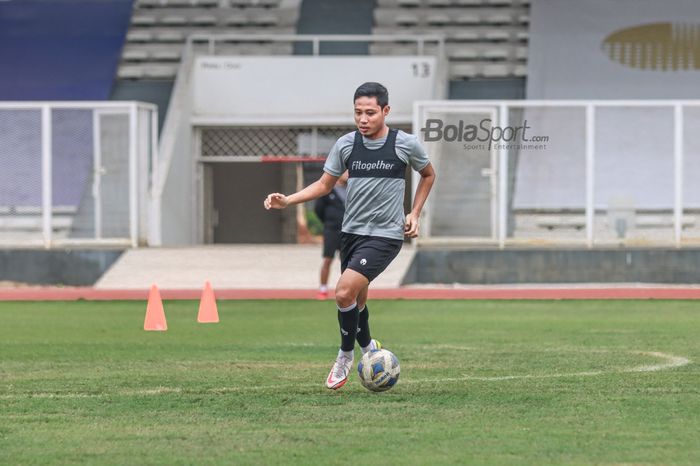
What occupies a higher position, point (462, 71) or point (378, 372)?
point (462, 71)

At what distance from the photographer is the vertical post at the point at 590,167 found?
23.8 metres

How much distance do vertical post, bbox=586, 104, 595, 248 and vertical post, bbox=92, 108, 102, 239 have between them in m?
8.39

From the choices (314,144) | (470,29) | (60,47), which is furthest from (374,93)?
(60,47)

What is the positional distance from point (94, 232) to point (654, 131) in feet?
31.9

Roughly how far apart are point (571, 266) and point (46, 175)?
9.15 meters

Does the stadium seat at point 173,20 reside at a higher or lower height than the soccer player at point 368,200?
higher

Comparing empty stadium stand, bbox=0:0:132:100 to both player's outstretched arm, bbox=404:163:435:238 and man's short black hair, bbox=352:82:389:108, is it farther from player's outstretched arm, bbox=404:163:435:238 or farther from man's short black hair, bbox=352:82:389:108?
man's short black hair, bbox=352:82:389:108

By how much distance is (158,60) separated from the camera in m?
32.9

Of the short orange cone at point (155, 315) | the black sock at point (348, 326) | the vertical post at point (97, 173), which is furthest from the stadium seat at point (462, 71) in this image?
the black sock at point (348, 326)

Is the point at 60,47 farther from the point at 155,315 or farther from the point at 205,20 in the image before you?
the point at 155,315

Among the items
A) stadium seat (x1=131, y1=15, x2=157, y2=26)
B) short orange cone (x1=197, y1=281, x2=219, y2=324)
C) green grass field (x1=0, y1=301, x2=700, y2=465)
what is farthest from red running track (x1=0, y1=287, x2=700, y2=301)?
stadium seat (x1=131, y1=15, x2=157, y2=26)
